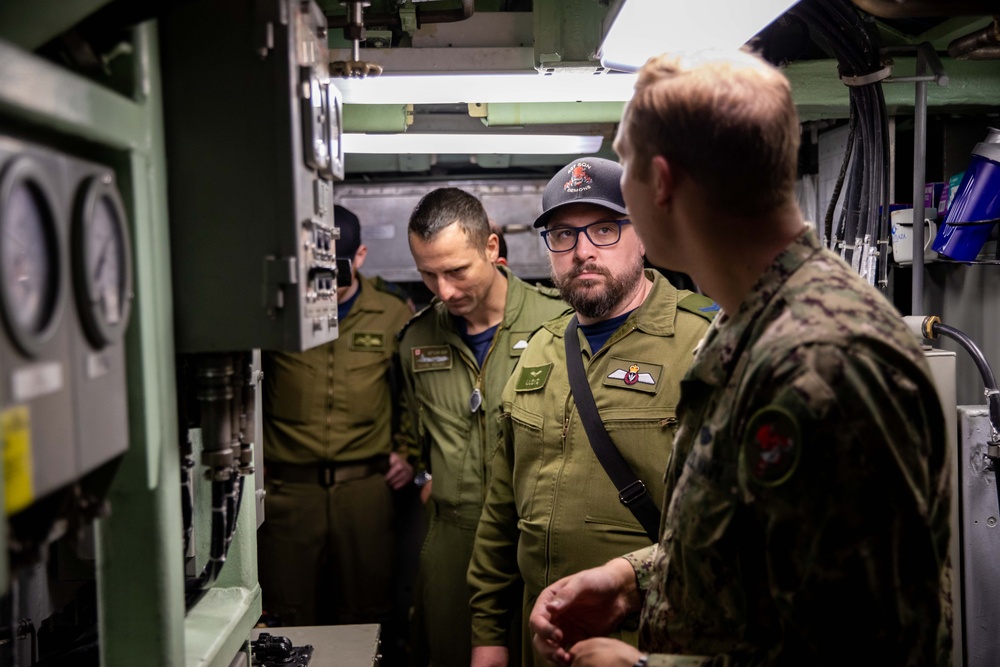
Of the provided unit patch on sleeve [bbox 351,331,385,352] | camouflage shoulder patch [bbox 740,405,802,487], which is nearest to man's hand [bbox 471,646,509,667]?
camouflage shoulder patch [bbox 740,405,802,487]

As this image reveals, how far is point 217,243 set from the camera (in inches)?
51.6

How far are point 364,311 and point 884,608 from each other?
121 inches

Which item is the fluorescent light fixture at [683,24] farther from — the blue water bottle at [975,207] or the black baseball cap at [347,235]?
the black baseball cap at [347,235]

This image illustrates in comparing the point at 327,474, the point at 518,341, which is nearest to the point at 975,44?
the point at 518,341

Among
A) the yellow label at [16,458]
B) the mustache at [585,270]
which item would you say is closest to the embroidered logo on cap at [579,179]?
the mustache at [585,270]

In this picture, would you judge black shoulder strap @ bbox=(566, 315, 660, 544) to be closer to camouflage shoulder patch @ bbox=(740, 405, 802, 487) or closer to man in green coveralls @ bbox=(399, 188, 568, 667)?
man in green coveralls @ bbox=(399, 188, 568, 667)

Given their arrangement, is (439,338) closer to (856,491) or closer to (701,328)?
(701,328)

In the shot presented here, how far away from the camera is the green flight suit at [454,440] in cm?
302

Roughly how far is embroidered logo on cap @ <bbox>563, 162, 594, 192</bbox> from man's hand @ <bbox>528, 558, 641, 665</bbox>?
120 centimetres

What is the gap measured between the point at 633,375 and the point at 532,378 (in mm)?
337

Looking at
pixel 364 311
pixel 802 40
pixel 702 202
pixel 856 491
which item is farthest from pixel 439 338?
pixel 856 491

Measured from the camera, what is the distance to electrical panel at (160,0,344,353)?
4.21 ft

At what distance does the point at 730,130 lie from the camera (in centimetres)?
117

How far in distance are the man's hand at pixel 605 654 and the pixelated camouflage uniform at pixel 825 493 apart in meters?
0.21
